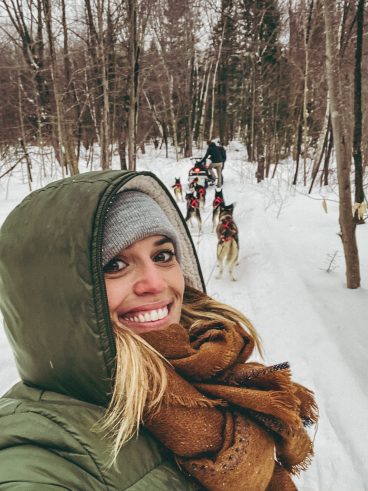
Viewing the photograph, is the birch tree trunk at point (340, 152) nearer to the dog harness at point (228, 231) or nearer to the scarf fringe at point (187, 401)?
the dog harness at point (228, 231)

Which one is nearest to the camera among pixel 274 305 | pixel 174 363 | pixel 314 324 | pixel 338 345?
pixel 174 363

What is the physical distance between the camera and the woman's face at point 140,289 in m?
1.03

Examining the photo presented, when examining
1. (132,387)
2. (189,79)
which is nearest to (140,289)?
(132,387)

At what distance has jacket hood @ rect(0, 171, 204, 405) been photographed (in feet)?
2.72

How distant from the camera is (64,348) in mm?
843

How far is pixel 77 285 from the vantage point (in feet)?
2.74

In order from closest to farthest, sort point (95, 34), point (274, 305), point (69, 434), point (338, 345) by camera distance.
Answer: point (69, 434), point (338, 345), point (274, 305), point (95, 34)

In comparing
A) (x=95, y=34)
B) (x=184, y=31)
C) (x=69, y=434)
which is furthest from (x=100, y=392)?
(x=184, y=31)

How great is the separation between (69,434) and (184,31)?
2554 centimetres

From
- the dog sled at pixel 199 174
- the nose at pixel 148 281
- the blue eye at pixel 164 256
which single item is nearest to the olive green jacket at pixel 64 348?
the nose at pixel 148 281

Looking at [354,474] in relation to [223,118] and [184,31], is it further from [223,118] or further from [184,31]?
[223,118]

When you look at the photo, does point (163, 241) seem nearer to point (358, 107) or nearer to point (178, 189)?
point (358, 107)

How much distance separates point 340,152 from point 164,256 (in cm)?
362

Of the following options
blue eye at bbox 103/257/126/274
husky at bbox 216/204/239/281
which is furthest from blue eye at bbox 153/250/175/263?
husky at bbox 216/204/239/281
